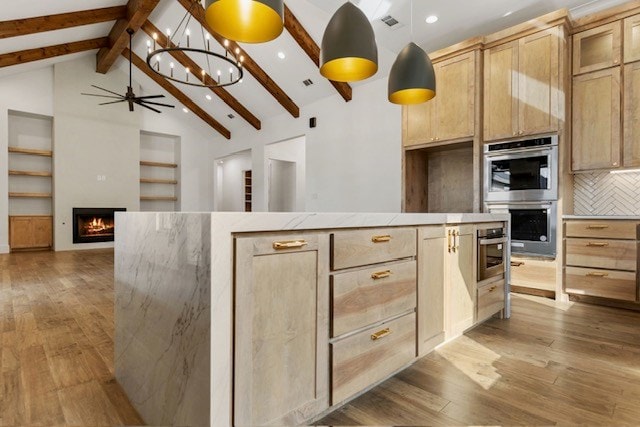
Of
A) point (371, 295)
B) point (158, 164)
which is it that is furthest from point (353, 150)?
point (158, 164)

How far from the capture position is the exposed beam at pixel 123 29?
18.4ft

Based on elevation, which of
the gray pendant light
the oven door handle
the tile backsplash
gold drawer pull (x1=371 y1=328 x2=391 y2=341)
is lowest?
gold drawer pull (x1=371 y1=328 x2=391 y2=341)

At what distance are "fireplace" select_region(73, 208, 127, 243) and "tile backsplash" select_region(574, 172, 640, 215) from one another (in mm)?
8518

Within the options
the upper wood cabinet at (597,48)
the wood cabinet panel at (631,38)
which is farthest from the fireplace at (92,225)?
the wood cabinet panel at (631,38)

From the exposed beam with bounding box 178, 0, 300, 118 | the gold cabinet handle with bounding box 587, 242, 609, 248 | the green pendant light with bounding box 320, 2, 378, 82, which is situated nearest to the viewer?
the green pendant light with bounding box 320, 2, 378, 82

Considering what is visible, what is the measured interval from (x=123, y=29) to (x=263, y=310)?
725cm

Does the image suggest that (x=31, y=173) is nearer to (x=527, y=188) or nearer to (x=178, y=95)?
(x=178, y=95)

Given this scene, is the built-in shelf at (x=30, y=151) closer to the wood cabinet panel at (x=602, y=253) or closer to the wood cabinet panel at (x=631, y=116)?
the wood cabinet panel at (x=602, y=253)

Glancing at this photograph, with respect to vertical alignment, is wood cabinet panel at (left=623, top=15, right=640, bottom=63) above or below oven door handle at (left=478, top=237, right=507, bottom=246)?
above

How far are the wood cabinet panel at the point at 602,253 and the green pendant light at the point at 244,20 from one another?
138 inches

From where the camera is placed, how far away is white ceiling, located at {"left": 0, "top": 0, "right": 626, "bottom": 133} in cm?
394

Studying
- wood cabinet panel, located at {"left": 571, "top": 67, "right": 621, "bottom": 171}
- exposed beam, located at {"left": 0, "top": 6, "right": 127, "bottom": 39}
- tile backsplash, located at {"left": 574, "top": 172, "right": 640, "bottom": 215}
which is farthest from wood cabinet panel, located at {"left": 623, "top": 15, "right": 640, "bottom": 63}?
exposed beam, located at {"left": 0, "top": 6, "right": 127, "bottom": 39}

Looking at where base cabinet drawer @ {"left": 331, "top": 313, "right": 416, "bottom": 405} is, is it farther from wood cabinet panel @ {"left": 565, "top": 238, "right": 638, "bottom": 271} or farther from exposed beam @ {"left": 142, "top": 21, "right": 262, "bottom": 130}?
exposed beam @ {"left": 142, "top": 21, "right": 262, "bottom": 130}

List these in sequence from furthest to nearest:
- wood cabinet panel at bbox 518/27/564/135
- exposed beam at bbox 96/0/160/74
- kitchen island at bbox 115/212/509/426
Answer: exposed beam at bbox 96/0/160/74 → wood cabinet panel at bbox 518/27/564/135 → kitchen island at bbox 115/212/509/426
